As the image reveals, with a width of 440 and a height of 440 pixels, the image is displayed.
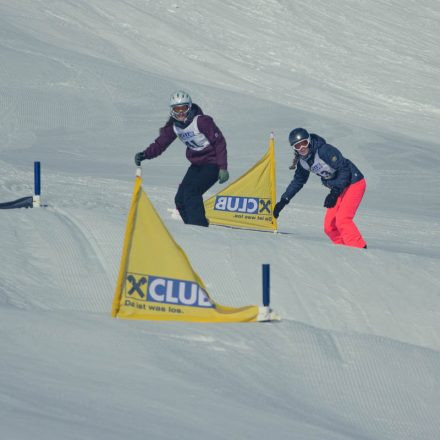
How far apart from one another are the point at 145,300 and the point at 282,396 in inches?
45.4

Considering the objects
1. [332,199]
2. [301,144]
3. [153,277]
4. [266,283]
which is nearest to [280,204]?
[332,199]

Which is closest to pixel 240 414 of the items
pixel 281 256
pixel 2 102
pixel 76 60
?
pixel 281 256

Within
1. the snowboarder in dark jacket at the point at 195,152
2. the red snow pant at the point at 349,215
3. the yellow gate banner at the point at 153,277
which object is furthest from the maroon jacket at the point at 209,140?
the yellow gate banner at the point at 153,277

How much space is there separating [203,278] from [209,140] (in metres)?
1.81

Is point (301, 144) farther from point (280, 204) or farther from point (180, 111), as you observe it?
point (180, 111)

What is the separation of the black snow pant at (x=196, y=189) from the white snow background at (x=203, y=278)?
0.53 meters

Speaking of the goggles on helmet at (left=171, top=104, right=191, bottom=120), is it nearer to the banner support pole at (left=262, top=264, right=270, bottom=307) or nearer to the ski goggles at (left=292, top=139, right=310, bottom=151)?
the ski goggles at (left=292, top=139, right=310, bottom=151)

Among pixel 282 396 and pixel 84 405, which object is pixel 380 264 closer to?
pixel 282 396

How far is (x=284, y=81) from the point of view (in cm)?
2383

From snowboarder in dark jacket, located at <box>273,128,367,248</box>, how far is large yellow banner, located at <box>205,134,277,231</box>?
90 centimetres

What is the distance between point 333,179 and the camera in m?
10.0

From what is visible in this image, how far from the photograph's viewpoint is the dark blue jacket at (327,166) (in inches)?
385

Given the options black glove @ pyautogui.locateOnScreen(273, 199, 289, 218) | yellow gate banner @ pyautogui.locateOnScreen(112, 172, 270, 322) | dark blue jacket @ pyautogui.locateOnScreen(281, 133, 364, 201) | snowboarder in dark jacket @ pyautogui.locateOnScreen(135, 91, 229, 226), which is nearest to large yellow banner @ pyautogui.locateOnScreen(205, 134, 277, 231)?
black glove @ pyautogui.locateOnScreen(273, 199, 289, 218)

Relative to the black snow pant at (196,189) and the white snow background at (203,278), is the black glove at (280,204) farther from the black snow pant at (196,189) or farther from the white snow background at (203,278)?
the black snow pant at (196,189)
